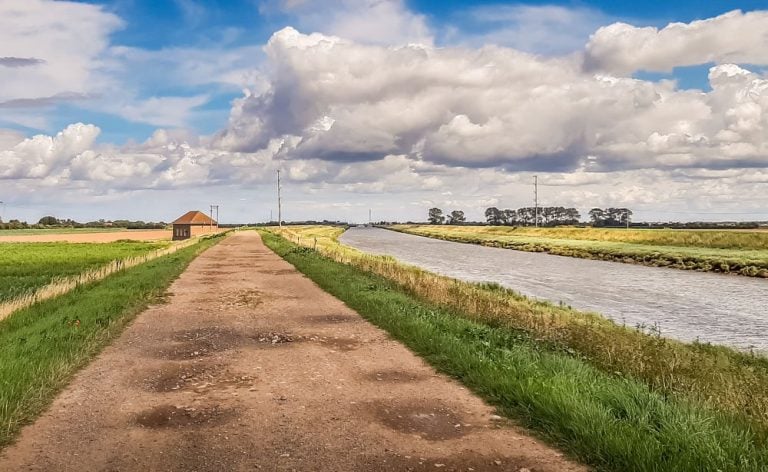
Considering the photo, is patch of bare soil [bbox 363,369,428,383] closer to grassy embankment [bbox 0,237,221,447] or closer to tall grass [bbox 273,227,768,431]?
tall grass [bbox 273,227,768,431]

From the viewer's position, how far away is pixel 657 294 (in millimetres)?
28703

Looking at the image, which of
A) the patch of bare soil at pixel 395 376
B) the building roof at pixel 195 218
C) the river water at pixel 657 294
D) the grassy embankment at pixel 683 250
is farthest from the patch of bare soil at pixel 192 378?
the building roof at pixel 195 218

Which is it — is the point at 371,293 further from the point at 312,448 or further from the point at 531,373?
the point at 312,448

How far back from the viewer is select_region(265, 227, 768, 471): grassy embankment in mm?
5809

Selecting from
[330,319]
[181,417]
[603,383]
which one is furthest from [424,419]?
[330,319]

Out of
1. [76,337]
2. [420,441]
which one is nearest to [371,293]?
[76,337]

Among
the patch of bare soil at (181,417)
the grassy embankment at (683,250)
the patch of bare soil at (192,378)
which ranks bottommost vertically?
the grassy embankment at (683,250)

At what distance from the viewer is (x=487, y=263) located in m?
49.7

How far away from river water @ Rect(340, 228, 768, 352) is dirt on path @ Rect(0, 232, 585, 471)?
41.9 ft

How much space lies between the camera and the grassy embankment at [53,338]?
7.56m

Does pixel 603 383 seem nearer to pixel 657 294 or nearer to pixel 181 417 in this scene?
pixel 181 417

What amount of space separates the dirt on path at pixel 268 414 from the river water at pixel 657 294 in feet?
41.9

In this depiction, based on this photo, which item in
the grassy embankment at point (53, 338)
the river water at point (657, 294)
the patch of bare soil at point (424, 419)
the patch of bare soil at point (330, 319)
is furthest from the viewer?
the river water at point (657, 294)

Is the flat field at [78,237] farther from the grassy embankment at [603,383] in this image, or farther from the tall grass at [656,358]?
the grassy embankment at [603,383]
